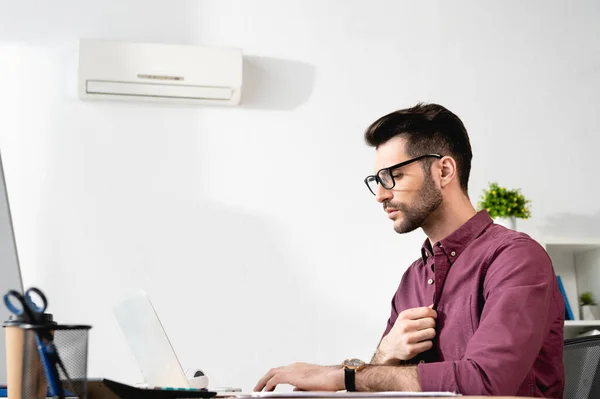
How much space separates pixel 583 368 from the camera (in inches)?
78.4

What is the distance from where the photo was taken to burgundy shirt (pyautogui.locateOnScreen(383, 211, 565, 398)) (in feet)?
5.16

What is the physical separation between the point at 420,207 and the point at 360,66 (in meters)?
1.44

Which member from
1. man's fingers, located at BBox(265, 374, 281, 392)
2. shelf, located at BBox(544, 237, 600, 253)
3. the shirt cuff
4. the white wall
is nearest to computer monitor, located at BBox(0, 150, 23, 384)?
the white wall

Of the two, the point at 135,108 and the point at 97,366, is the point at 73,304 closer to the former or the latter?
the point at 97,366

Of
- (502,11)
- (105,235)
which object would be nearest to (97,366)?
(105,235)

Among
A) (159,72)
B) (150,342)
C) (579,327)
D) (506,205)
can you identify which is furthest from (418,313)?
(159,72)

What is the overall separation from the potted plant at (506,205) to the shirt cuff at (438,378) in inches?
64.3

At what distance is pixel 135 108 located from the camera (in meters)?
3.19

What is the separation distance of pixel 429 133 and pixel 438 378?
2.70 feet

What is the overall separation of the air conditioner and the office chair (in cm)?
175

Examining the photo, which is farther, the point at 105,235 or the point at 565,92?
the point at 565,92

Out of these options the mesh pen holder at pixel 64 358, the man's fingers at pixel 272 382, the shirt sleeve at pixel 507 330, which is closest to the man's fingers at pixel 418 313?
the shirt sleeve at pixel 507 330

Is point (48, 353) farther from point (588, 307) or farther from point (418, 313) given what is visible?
point (588, 307)

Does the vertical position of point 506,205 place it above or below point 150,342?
above
